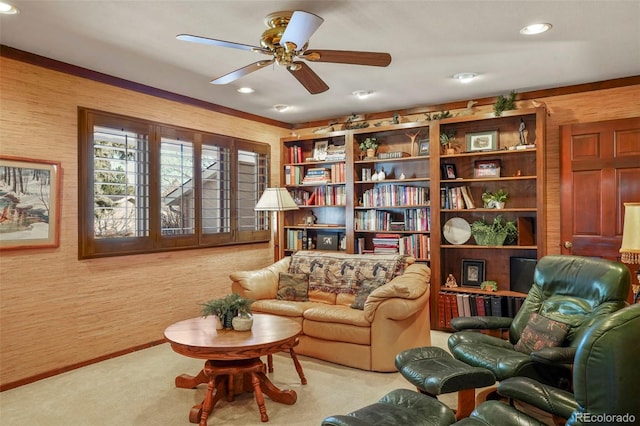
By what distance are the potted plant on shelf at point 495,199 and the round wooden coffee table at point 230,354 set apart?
2.69 meters

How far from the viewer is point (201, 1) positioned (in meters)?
2.57

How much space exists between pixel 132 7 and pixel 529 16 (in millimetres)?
2581

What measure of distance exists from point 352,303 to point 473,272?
5.20 feet

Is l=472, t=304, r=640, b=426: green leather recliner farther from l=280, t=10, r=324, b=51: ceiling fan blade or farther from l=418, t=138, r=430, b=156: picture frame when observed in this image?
l=418, t=138, r=430, b=156: picture frame

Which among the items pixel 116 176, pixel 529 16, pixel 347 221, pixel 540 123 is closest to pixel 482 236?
pixel 540 123

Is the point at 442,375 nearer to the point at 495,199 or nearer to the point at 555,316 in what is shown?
the point at 555,316

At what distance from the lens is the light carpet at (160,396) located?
Answer: 279 centimetres

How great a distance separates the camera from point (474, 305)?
4555 millimetres

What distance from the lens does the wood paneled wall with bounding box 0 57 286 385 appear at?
3.32 meters

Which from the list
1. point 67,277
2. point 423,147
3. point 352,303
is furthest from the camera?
point 423,147

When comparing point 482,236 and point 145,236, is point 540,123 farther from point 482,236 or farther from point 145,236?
point 145,236

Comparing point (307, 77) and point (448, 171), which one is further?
point (448, 171)

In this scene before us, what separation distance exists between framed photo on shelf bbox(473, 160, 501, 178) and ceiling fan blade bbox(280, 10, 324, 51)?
117 inches

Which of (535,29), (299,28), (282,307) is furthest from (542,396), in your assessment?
(282,307)
